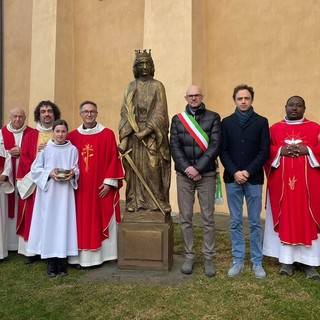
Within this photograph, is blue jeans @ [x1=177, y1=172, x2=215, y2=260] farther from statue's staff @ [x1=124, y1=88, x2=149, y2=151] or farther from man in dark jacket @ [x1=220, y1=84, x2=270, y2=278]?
statue's staff @ [x1=124, y1=88, x2=149, y2=151]

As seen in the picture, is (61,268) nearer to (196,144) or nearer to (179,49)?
(196,144)

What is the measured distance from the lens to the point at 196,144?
408 cm

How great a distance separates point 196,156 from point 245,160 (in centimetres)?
52

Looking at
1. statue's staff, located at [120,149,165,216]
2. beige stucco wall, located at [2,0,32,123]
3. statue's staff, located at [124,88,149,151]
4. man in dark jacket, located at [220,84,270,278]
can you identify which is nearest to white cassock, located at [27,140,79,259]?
statue's staff, located at [120,149,165,216]

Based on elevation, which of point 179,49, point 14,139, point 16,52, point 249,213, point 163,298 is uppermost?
point 16,52

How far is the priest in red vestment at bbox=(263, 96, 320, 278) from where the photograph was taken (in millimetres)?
4145

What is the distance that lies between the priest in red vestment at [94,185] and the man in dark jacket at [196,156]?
0.89 m

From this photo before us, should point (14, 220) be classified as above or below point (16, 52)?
below

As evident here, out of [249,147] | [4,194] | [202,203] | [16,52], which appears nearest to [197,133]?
[249,147]

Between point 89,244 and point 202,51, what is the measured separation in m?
4.86

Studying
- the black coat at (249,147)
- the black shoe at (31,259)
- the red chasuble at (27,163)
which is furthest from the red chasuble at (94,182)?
the black coat at (249,147)

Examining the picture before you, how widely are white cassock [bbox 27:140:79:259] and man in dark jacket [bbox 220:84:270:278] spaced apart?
1.76m

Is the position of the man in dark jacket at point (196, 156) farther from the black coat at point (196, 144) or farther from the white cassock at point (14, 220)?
the white cassock at point (14, 220)

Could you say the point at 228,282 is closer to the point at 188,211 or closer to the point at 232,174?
the point at 188,211
